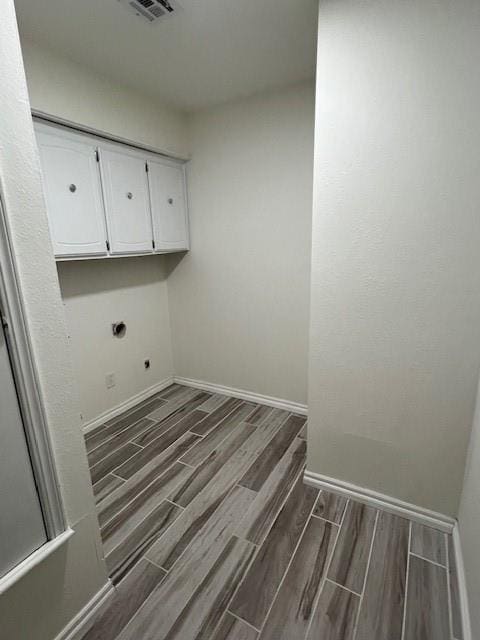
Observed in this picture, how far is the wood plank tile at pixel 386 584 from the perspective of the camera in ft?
4.06

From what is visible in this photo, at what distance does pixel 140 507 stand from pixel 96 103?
247cm

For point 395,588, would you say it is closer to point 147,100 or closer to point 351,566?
point 351,566

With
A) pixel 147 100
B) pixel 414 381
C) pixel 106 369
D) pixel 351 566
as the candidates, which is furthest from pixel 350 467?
pixel 147 100

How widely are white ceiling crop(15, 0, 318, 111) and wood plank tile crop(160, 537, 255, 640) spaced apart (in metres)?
2.59

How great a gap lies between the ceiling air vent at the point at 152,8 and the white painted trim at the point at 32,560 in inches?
88.7

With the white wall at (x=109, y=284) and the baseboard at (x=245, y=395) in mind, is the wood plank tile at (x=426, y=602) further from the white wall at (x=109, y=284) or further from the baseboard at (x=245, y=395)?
the white wall at (x=109, y=284)

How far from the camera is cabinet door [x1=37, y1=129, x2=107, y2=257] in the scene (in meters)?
1.88

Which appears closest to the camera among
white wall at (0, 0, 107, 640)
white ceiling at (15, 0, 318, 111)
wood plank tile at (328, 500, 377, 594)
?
white wall at (0, 0, 107, 640)

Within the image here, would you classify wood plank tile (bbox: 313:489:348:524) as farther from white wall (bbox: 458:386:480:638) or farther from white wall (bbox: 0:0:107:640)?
white wall (bbox: 0:0:107:640)

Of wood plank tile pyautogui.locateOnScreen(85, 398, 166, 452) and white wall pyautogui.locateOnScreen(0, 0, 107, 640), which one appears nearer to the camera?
white wall pyautogui.locateOnScreen(0, 0, 107, 640)

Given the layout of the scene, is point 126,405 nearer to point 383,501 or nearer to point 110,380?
point 110,380

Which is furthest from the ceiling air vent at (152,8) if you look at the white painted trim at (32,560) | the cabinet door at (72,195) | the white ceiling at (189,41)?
the white painted trim at (32,560)

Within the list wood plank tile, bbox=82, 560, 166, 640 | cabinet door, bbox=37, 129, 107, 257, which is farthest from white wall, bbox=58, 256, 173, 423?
wood plank tile, bbox=82, 560, 166, 640

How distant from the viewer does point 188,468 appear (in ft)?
7.02
